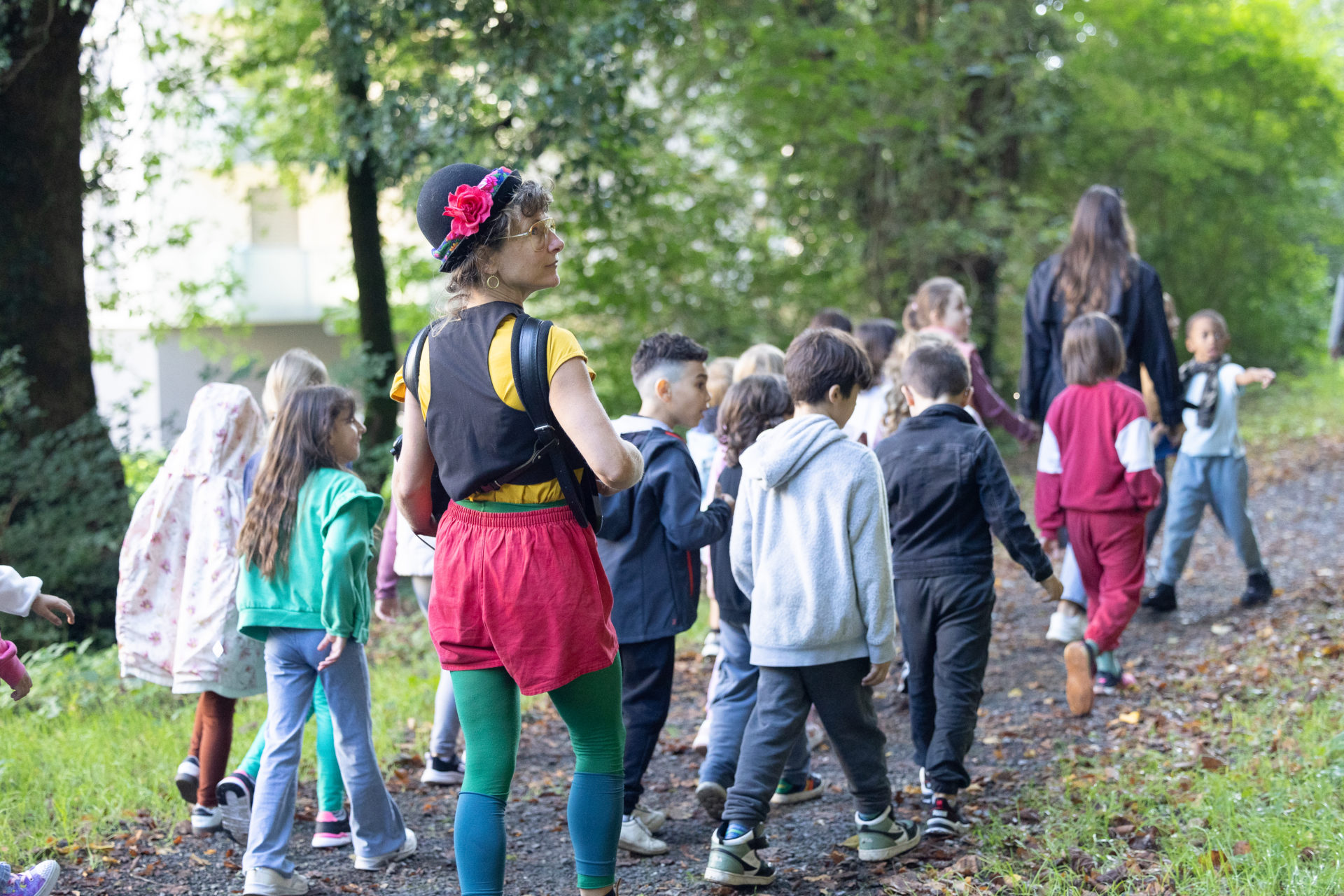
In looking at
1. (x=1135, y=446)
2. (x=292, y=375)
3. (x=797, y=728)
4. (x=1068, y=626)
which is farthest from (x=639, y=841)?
(x=1068, y=626)

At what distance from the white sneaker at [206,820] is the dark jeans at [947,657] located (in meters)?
2.65

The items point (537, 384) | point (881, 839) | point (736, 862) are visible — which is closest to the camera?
point (537, 384)

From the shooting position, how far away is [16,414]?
24.5ft

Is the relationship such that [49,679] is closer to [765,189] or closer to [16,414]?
[16,414]

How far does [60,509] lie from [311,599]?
434cm

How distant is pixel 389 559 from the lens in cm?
522

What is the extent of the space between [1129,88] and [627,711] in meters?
12.7

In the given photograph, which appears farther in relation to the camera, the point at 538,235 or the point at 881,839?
the point at 881,839

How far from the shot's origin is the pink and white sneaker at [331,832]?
4312mm

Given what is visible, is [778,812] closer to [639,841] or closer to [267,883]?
[639,841]

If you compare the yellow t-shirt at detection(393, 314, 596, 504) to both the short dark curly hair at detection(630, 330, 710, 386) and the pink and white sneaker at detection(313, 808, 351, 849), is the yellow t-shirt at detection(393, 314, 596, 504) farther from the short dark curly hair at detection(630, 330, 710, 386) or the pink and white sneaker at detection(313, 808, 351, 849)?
the pink and white sneaker at detection(313, 808, 351, 849)

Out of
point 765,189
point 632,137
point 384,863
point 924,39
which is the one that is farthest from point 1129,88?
point 384,863

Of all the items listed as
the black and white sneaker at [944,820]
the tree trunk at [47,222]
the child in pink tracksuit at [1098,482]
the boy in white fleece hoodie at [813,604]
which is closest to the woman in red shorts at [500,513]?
the boy in white fleece hoodie at [813,604]

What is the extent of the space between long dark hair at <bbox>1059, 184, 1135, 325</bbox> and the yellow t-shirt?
4.19 meters
